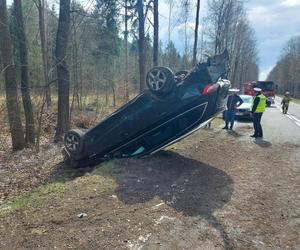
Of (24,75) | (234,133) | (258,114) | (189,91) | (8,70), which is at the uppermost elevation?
(8,70)

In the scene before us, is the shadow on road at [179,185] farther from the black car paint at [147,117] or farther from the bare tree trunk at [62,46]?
the bare tree trunk at [62,46]

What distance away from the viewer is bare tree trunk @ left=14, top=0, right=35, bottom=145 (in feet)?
31.0

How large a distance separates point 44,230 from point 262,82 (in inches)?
1316

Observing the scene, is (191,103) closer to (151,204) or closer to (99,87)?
(151,204)

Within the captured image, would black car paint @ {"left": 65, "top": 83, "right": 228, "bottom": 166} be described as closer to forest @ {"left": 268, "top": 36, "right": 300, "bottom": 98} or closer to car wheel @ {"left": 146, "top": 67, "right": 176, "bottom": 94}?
car wheel @ {"left": 146, "top": 67, "right": 176, "bottom": 94}

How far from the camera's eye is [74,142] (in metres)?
7.12

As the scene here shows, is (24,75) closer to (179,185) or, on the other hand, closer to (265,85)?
(179,185)

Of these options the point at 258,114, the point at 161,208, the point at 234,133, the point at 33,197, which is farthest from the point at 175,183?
the point at 234,133

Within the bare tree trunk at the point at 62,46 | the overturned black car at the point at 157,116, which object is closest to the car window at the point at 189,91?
the overturned black car at the point at 157,116

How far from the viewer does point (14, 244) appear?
11.9ft

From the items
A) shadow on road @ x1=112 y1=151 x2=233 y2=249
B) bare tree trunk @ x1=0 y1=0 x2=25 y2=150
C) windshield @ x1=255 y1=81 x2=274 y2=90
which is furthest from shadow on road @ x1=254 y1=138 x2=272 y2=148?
windshield @ x1=255 y1=81 x2=274 y2=90

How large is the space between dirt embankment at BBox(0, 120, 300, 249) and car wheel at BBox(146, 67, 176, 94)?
5.21ft

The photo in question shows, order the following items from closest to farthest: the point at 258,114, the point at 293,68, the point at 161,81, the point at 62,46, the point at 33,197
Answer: the point at 33,197 → the point at 161,81 → the point at 62,46 → the point at 258,114 → the point at 293,68

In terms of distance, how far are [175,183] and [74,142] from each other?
2655mm
